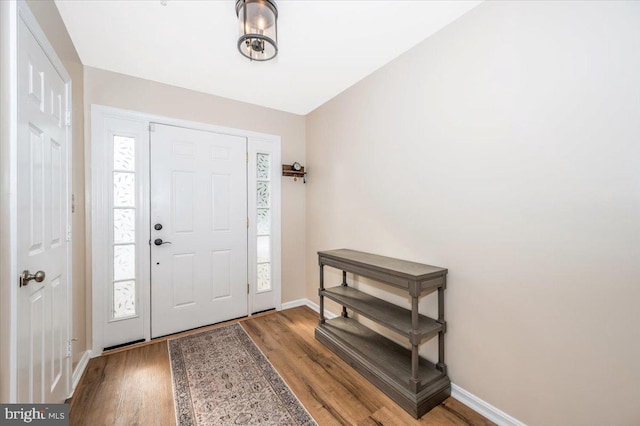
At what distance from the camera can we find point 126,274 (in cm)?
256

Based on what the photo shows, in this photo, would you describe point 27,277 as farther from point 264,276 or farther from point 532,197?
point 532,197

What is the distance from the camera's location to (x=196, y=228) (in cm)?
289

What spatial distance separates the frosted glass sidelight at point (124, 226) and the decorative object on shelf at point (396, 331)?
191 cm

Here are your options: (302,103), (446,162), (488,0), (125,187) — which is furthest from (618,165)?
(125,187)

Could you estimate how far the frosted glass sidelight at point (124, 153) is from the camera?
2496mm

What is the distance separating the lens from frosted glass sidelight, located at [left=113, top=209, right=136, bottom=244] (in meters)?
2.50

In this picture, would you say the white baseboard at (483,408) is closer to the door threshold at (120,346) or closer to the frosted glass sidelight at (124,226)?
the door threshold at (120,346)

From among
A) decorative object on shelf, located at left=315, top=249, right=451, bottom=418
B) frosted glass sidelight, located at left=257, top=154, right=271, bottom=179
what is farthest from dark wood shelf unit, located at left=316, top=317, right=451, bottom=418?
frosted glass sidelight, located at left=257, top=154, right=271, bottom=179

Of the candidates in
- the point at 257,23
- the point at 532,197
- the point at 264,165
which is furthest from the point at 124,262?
the point at 532,197

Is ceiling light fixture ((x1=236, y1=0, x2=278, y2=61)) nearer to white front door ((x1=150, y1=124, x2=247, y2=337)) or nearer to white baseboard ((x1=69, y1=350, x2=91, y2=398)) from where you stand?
white front door ((x1=150, y1=124, x2=247, y2=337))

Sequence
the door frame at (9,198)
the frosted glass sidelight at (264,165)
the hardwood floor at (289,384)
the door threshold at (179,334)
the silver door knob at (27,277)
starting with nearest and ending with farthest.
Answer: the door frame at (9,198), the silver door knob at (27,277), the hardwood floor at (289,384), the door threshold at (179,334), the frosted glass sidelight at (264,165)

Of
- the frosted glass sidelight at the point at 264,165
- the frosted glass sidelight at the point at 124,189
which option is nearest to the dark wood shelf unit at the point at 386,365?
the frosted glass sidelight at the point at 264,165

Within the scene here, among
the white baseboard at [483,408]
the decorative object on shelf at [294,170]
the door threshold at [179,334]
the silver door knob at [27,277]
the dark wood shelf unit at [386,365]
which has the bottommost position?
the door threshold at [179,334]

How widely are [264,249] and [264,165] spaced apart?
1077mm
